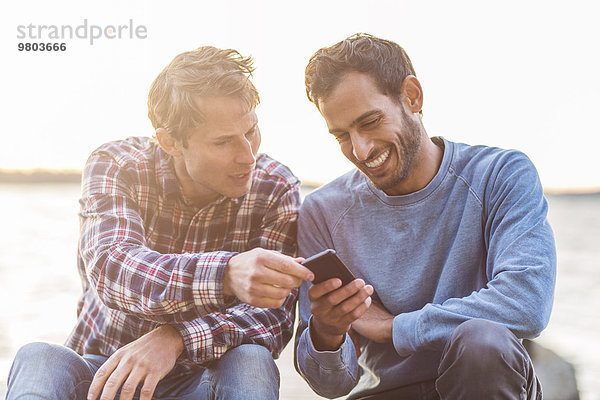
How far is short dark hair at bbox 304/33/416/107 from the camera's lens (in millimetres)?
1929

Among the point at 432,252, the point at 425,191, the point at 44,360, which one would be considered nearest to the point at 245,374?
the point at 44,360

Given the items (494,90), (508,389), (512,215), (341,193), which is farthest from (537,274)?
(494,90)

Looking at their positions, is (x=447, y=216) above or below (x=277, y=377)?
above

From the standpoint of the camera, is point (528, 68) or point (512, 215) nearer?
point (512, 215)

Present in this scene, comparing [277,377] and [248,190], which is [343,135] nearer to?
[248,190]

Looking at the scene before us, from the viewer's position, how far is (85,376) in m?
1.75

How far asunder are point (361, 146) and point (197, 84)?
23.5 inches

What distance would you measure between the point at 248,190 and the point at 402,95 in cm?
58

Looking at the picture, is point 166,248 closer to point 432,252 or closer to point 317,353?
point 317,353

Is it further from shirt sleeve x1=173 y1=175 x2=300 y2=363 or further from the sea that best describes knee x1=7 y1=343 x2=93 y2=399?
the sea

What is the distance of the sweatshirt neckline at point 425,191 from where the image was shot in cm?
188

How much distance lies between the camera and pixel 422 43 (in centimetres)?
342

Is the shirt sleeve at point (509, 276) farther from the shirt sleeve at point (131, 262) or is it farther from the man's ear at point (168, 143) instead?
the man's ear at point (168, 143)

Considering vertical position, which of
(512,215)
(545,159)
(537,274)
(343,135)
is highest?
(343,135)
